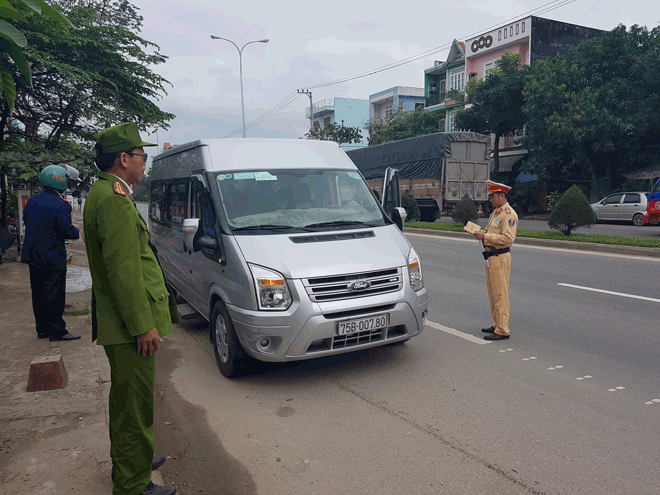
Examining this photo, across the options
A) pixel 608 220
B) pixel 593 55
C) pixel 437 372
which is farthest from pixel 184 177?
pixel 593 55

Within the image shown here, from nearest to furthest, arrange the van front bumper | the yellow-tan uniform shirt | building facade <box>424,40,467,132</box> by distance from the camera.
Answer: the van front bumper, the yellow-tan uniform shirt, building facade <box>424,40,467,132</box>

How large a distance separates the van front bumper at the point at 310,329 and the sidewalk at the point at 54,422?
3.91 feet

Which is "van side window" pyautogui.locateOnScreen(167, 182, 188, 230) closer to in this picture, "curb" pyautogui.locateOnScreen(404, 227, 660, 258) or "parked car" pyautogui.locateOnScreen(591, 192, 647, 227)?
"curb" pyautogui.locateOnScreen(404, 227, 660, 258)

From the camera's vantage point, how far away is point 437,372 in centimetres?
470

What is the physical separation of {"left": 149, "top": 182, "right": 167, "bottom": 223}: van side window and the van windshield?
2.49 metres

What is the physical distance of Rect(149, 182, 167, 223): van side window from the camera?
7324 mm

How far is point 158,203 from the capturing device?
7750 mm

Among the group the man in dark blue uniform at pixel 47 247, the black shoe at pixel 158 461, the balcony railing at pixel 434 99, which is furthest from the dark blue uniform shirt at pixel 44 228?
the balcony railing at pixel 434 99

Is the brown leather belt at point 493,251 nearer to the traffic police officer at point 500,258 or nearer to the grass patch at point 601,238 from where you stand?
the traffic police officer at point 500,258

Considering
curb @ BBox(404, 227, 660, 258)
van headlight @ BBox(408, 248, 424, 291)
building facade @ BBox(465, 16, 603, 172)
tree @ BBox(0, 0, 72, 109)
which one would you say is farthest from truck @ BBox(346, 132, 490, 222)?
tree @ BBox(0, 0, 72, 109)

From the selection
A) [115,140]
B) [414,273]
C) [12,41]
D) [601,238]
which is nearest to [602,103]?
[601,238]

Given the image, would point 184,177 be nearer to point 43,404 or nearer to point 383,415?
point 43,404

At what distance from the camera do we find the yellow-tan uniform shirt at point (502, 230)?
5.50 m

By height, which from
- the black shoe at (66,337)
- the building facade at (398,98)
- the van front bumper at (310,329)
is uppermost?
the building facade at (398,98)
